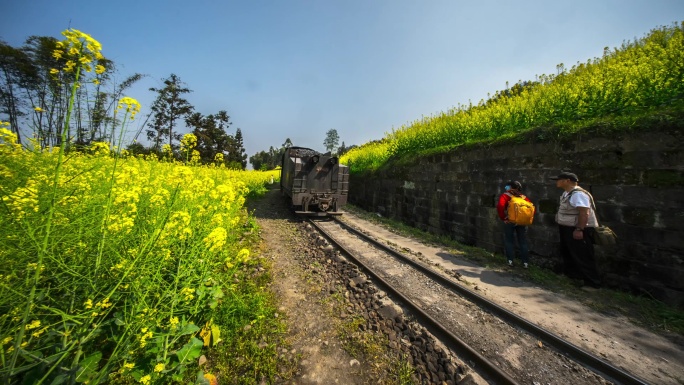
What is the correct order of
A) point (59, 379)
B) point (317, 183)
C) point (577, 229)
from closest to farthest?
point (59, 379)
point (577, 229)
point (317, 183)

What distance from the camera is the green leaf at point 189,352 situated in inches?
78.0

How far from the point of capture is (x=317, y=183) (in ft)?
30.4

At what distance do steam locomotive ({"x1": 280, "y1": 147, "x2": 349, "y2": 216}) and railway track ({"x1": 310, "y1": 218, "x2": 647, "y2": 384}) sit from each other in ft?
15.8

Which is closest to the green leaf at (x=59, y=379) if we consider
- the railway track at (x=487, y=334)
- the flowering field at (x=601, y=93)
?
the railway track at (x=487, y=334)

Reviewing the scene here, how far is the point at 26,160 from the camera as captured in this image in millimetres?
2564

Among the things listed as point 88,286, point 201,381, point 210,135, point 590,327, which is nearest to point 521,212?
point 590,327

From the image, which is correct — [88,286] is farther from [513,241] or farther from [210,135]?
[210,135]

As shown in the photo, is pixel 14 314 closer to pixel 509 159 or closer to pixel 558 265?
pixel 558 265

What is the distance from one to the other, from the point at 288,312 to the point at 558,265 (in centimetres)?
498

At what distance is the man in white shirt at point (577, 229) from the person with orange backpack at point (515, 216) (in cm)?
47

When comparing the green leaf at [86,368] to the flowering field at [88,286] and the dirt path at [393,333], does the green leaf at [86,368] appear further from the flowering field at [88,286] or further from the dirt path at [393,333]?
the dirt path at [393,333]

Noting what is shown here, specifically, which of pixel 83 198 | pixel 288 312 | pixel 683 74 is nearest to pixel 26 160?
pixel 83 198

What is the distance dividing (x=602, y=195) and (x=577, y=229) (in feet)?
2.67

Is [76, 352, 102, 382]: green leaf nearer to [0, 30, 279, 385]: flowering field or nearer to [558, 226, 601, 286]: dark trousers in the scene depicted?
[0, 30, 279, 385]: flowering field
